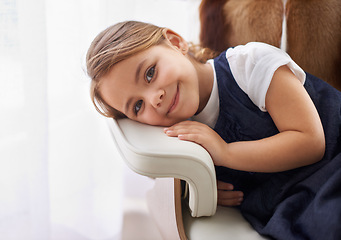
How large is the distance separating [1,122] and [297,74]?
891 mm

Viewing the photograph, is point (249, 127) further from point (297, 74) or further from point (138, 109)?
point (138, 109)

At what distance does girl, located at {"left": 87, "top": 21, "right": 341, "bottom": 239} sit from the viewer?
0.73 m

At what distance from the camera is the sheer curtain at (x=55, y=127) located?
98 centimetres

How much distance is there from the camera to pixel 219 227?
71 centimetres

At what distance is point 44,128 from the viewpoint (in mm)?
1030

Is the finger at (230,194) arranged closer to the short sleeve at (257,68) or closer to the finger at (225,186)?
the finger at (225,186)

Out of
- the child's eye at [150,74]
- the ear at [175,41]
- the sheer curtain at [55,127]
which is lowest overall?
the sheer curtain at [55,127]

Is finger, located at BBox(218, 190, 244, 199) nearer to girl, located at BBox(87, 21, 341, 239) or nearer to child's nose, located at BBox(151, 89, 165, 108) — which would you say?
girl, located at BBox(87, 21, 341, 239)

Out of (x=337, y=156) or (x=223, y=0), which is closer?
(x=337, y=156)

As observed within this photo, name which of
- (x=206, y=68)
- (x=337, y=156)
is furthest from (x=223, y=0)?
(x=337, y=156)

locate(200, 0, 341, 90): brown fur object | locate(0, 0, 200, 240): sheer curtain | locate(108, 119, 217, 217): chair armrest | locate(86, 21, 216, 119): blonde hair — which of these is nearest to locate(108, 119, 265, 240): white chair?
locate(108, 119, 217, 217): chair armrest

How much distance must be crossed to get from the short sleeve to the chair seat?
0.29 meters

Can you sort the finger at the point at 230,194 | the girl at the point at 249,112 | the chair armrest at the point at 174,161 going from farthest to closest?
the finger at the point at 230,194
the girl at the point at 249,112
the chair armrest at the point at 174,161

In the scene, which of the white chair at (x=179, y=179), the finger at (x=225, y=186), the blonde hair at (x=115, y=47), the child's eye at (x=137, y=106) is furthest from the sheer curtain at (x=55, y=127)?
the finger at (x=225, y=186)
